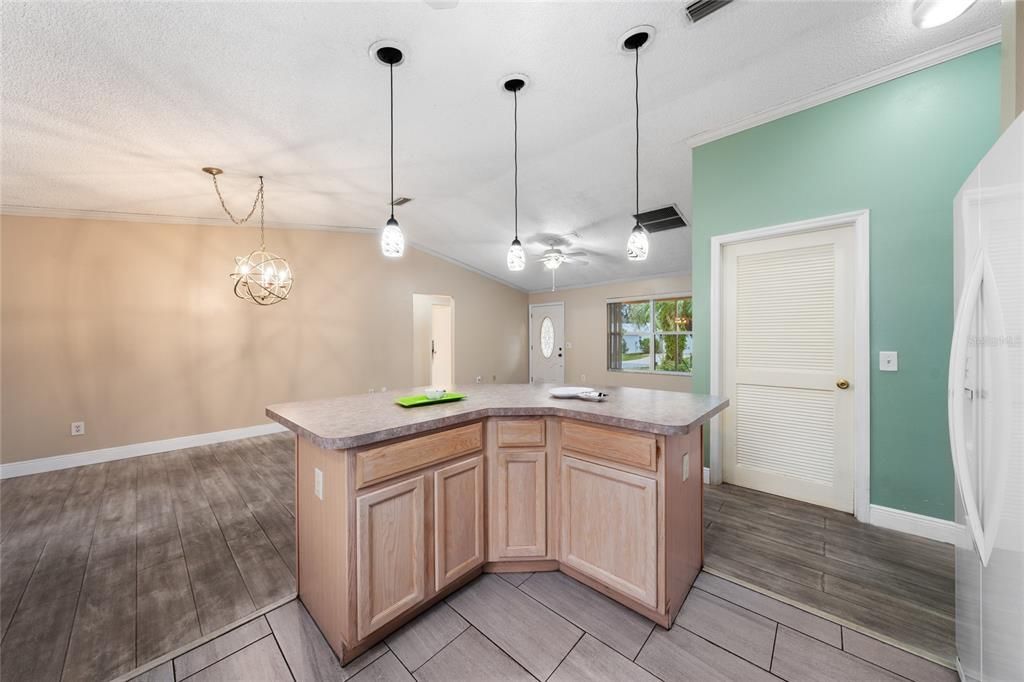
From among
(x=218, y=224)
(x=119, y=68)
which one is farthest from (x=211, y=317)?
(x=119, y=68)

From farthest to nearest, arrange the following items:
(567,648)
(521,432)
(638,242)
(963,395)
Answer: (638,242)
(521,432)
(567,648)
(963,395)

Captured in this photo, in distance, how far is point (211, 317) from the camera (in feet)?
15.0

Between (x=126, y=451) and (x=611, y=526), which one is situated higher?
(x=611, y=526)

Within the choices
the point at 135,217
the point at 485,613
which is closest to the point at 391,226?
the point at 485,613

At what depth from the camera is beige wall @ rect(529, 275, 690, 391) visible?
21.2 feet

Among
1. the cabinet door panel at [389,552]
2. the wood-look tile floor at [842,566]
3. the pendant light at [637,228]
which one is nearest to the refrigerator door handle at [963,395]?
the wood-look tile floor at [842,566]

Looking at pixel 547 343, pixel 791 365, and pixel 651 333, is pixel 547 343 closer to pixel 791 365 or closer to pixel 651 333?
pixel 651 333

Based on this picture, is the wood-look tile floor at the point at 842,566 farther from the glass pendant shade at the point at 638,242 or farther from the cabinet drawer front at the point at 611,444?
the glass pendant shade at the point at 638,242

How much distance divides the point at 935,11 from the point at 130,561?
16.5 feet

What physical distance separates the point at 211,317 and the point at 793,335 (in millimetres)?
5858

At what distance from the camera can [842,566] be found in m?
2.07

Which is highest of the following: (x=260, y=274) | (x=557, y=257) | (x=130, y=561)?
(x=557, y=257)

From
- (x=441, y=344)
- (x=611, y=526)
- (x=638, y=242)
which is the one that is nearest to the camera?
(x=611, y=526)

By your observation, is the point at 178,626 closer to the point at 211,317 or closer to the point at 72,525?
the point at 72,525
